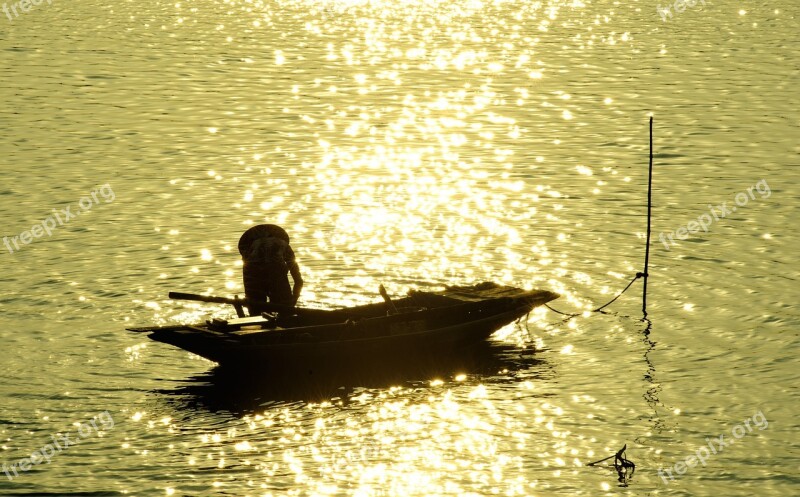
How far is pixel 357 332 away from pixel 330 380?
944mm

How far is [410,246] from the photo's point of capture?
88.6 ft

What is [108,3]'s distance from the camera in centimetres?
6931

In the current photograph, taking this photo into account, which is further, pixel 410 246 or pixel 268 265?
pixel 410 246

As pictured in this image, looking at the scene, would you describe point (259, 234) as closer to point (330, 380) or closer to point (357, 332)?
point (357, 332)

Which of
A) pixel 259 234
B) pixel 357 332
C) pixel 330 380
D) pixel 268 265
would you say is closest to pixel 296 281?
pixel 268 265

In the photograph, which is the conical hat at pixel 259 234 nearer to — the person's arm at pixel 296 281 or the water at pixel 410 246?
the person's arm at pixel 296 281

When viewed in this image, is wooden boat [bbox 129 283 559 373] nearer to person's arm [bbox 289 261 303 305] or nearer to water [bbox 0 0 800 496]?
water [bbox 0 0 800 496]

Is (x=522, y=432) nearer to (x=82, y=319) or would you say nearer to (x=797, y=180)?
(x=82, y=319)

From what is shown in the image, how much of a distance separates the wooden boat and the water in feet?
1.76

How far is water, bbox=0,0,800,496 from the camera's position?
17281 millimetres

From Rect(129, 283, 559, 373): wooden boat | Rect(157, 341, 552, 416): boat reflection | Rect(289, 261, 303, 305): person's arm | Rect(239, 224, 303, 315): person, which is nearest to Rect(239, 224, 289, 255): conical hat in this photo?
Rect(239, 224, 303, 315): person

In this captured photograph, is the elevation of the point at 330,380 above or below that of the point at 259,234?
below

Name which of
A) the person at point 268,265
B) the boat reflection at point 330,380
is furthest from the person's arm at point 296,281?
the boat reflection at point 330,380

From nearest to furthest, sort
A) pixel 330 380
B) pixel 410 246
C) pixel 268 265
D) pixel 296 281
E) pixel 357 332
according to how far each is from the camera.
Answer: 1. pixel 357 332
2. pixel 330 380
3. pixel 268 265
4. pixel 296 281
5. pixel 410 246
